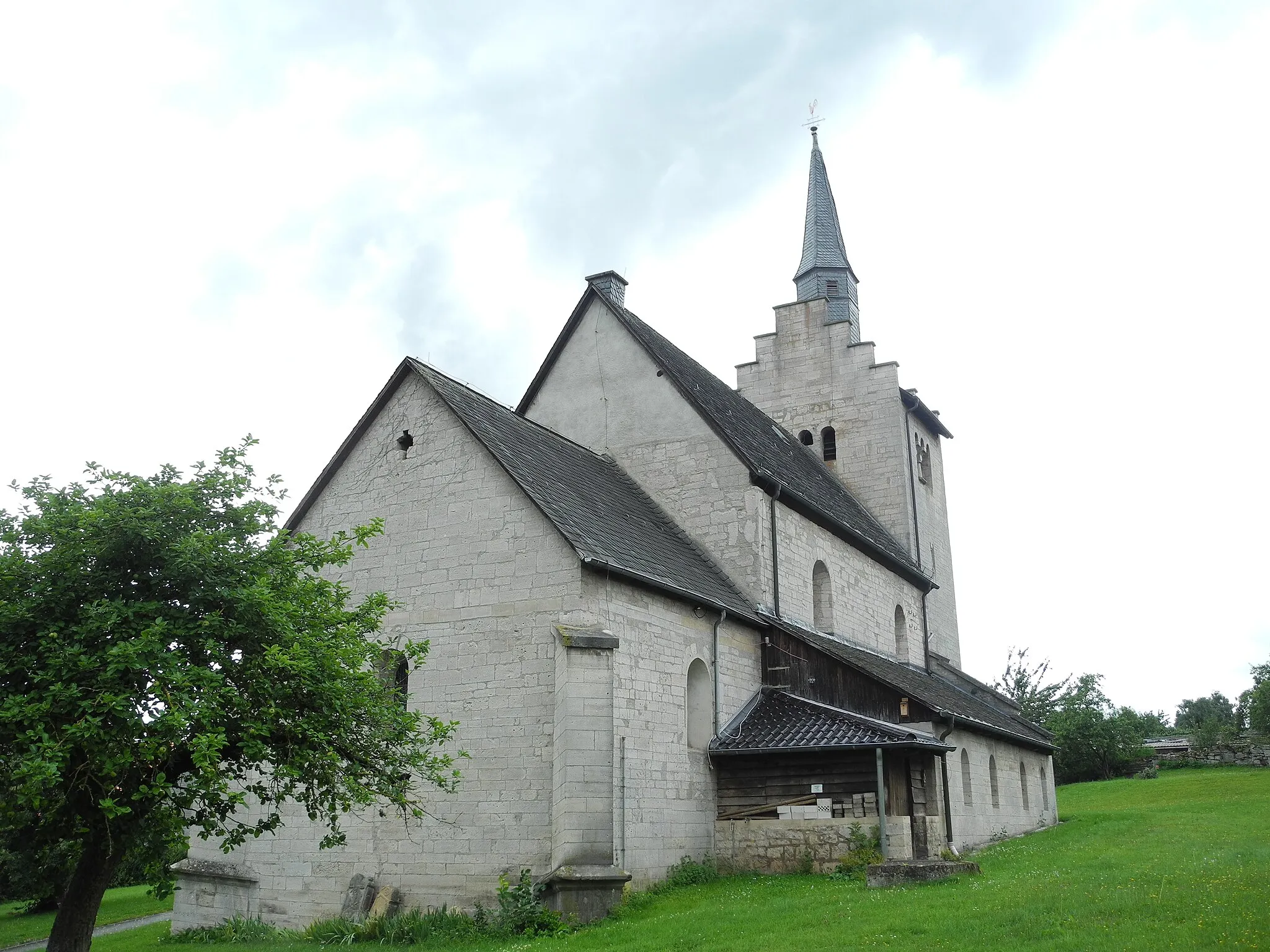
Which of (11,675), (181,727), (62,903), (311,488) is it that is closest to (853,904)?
(181,727)

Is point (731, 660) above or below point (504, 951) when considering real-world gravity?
above

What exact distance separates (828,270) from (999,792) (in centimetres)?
1817

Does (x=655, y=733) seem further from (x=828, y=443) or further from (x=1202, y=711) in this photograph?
(x=1202, y=711)

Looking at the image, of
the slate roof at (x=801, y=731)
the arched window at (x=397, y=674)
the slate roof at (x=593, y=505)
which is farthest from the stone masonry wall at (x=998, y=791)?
the arched window at (x=397, y=674)

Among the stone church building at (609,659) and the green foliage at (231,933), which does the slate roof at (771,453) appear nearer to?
the stone church building at (609,659)

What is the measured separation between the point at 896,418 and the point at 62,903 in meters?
26.5

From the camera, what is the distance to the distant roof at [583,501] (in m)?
17.6

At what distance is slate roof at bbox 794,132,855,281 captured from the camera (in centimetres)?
3688

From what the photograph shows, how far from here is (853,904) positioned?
45.5 ft

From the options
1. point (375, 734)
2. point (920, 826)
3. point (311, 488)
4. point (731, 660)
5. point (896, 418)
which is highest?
point (896, 418)

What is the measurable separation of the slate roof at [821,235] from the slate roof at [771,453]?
669 cm

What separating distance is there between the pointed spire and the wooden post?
20414 millimetres

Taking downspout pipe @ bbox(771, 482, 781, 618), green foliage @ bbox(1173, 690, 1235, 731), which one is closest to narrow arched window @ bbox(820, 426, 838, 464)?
downspout pipe @ bbox(771, 482, 781, 618)

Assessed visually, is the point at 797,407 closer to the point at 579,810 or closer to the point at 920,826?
the point at 920,826
